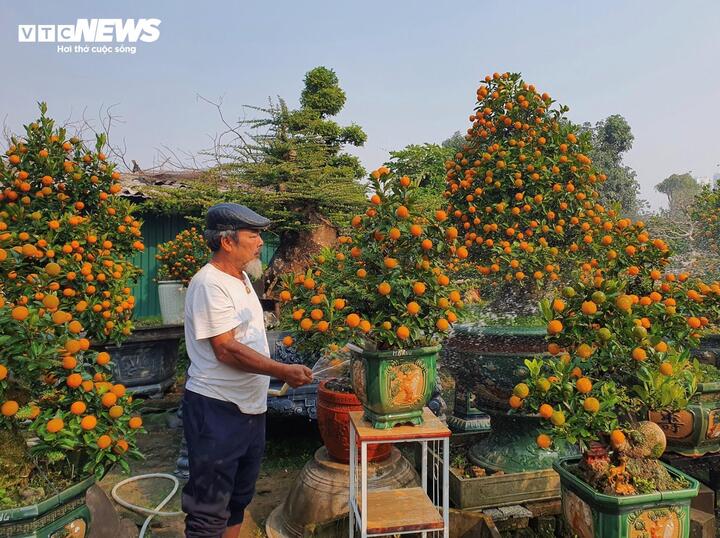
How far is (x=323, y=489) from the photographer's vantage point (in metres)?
2.90

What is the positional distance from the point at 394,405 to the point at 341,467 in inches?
40.0

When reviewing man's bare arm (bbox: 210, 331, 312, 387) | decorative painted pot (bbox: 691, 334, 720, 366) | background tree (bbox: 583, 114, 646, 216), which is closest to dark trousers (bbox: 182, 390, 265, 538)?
man's bare arm (bbox: 210, 331, 312, 387)

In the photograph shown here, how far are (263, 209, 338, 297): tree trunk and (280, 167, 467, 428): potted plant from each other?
5489 mm

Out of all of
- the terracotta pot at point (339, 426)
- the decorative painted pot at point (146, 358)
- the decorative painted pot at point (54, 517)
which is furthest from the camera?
the decorative painted pot at point (146, 358)

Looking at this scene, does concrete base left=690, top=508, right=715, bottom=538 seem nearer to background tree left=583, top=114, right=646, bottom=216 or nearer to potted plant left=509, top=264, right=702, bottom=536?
potted plant left=509, top=264, right=702, bottom=536

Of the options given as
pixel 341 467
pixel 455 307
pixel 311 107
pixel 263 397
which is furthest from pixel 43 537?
pixel 311 107

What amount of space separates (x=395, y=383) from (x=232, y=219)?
108 cm

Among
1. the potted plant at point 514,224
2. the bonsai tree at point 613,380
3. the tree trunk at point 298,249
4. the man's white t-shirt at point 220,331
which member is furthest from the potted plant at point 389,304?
the tree trunk at point 298,249

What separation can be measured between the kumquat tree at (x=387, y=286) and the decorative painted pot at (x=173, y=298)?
16.7 feet

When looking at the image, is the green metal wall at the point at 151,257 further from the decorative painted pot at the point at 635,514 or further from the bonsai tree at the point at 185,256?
the decorative painted pot at the point at 635,514

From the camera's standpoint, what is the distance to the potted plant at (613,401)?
1869 mm

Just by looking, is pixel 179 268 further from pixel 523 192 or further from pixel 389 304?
pixel 389 304

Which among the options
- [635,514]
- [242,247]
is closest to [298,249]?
[242,247]

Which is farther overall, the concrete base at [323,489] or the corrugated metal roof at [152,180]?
the corrugated metal roof at [152,180]
